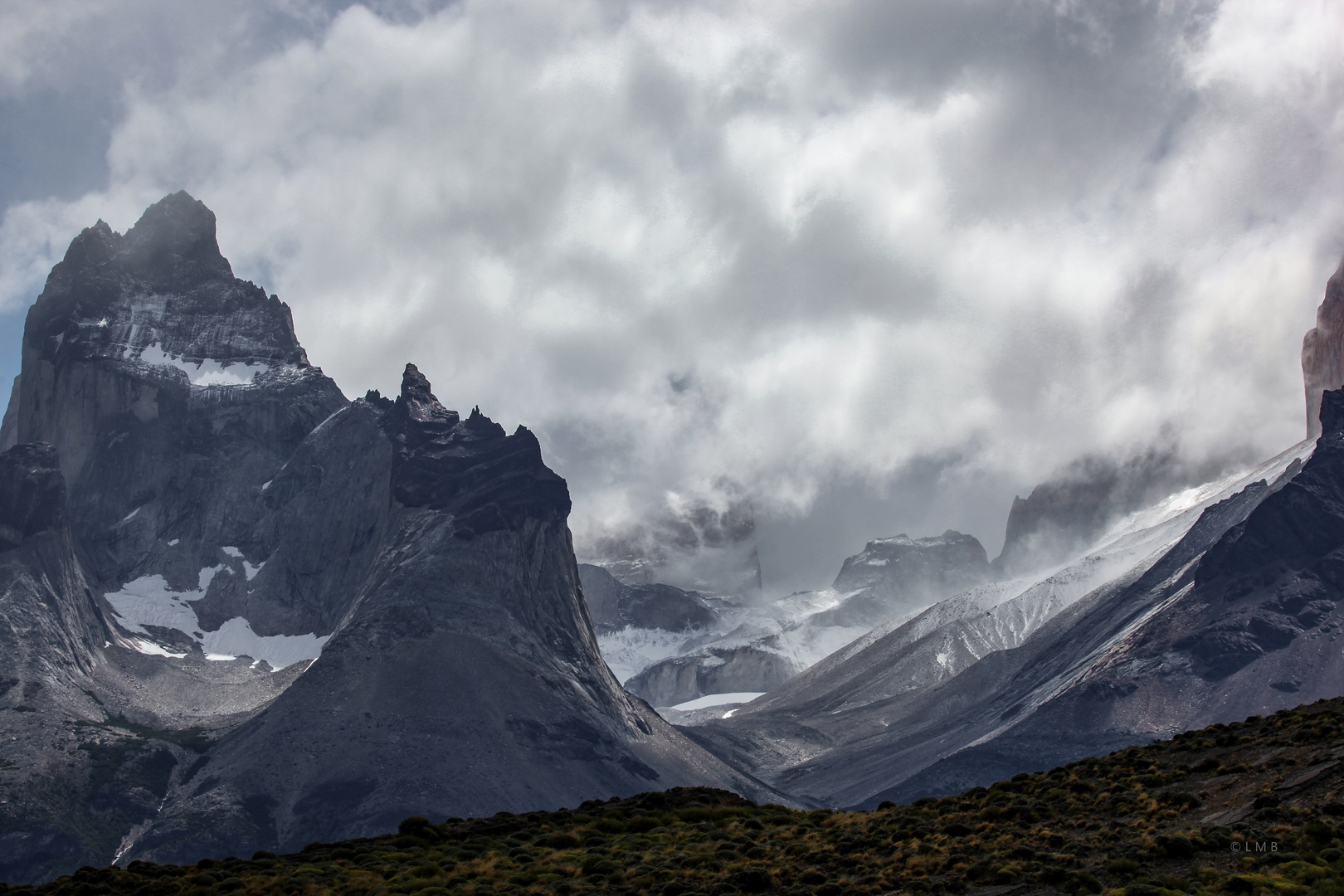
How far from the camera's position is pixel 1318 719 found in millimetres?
63344

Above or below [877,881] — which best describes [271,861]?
above

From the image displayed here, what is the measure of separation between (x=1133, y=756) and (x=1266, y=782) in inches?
612

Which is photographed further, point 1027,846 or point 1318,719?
point 1318,719

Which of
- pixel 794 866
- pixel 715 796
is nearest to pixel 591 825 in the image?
pixel 715 796

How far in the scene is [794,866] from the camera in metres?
53.9

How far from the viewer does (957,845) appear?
176 feet

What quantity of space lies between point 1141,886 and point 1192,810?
12199mm

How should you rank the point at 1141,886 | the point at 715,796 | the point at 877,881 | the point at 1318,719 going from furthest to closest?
the point at 715,796, the point at 1318,719, the point at 877,881, the point at 1141,886

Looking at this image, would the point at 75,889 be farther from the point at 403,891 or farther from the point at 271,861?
the point at 403,891

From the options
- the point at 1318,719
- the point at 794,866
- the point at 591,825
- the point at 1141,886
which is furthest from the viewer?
the point at 591,825

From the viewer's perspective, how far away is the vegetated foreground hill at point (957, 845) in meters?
45.0

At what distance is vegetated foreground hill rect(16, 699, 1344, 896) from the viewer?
4497cm

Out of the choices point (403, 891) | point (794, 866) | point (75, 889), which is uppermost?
point (75, 889)

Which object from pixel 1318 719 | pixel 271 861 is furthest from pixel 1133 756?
pixel 271 861
